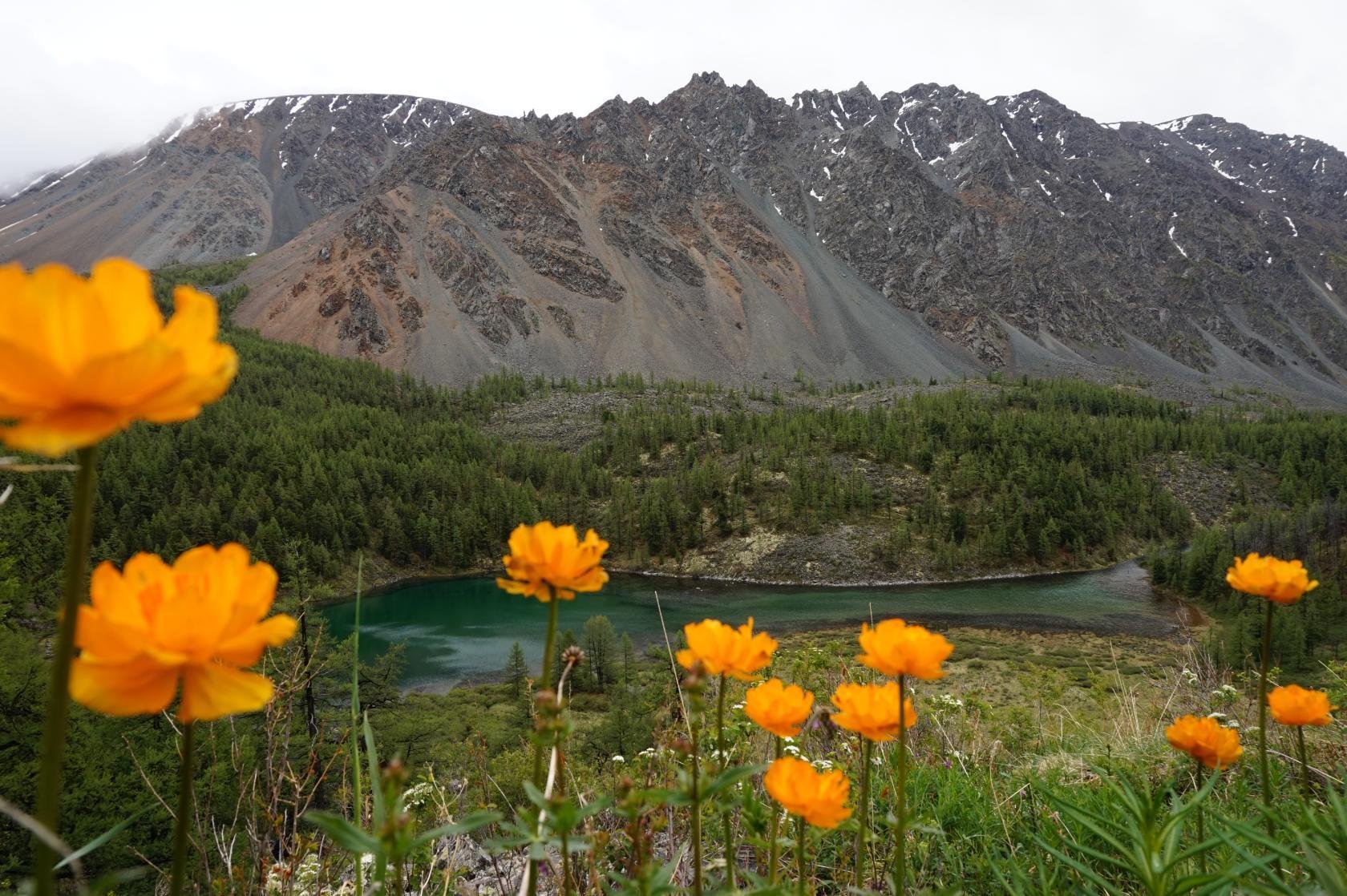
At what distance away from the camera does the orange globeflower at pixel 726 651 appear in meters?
1.28

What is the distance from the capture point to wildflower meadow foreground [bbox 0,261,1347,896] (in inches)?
22.4

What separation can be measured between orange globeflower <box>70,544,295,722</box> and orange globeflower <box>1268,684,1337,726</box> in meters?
2.24

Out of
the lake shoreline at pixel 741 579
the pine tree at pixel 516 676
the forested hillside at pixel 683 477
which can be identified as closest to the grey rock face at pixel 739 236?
the forested hillside at pixel 683 477

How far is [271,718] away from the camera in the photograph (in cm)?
247

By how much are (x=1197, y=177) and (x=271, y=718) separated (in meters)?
211

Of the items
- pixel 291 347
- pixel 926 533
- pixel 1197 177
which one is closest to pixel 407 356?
pixel 291 347

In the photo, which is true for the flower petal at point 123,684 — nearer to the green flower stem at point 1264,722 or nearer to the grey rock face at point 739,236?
the green flower stem at point 1264,722

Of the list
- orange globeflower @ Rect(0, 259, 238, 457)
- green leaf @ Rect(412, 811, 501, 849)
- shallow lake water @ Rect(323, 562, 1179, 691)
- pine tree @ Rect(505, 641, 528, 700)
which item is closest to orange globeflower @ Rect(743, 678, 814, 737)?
green leaf @ Rect(412, 811, 501, 849)

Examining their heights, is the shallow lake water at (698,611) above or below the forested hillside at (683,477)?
below

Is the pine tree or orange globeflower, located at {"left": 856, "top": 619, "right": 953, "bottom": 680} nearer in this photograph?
orange globeflower, located at {"left": 856, "top": 619, "right": 953, "bottom": 680}

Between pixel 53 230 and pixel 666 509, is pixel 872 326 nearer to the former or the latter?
pixel 666 509

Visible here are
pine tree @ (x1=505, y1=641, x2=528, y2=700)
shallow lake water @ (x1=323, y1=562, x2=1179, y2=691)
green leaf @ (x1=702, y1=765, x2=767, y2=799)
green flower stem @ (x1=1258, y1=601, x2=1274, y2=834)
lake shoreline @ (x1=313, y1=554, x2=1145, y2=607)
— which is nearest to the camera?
green leaf @ (x1=702, y1=765, x2=767, y2=799)

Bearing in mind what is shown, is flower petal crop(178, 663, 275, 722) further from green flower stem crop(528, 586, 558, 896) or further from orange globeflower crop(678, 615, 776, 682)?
orange globeflower crop(678, 615, 776, 682)

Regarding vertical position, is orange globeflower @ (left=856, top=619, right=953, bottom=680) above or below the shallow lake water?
above
